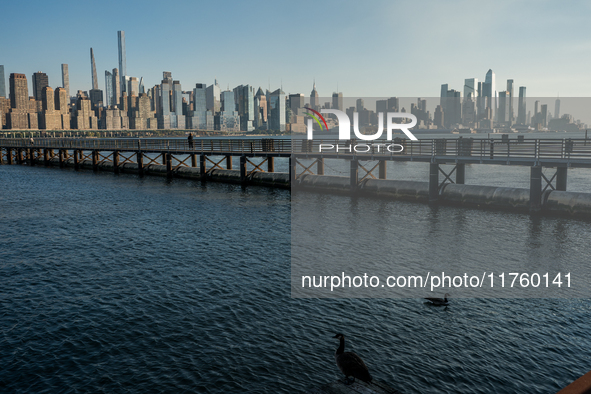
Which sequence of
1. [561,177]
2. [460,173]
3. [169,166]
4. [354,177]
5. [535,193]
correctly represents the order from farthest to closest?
[169,166], [354,177], [460,173], [561,177], [535,193]

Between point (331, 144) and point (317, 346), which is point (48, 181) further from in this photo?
point (317, 346)

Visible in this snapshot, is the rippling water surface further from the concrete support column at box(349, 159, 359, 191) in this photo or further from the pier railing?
the concrete support column at box(349, 159, 359, 191)

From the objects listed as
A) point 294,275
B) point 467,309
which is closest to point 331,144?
point 294,275

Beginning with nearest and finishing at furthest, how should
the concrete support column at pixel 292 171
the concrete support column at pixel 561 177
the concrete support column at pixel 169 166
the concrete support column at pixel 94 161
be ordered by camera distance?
the concrete support column at pixel 561 177 → the concrete support column at pixel 292 171 → the concrete support column at pixel 169 166 → the concrete support column at pixel 94 161

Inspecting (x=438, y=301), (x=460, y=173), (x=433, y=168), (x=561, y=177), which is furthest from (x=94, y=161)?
(x=438, y=301)

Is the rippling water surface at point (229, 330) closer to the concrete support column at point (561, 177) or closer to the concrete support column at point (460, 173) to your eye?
the concrete support column at point (561, 177)

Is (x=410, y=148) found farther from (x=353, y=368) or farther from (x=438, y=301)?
(x=353, y=368)

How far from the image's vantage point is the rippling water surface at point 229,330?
512 inches

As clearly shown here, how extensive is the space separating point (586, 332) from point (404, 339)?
249 inches

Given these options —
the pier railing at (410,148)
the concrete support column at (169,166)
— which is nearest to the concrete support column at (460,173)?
the pier railing at (410,148)

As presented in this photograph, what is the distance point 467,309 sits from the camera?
1778 centimetres

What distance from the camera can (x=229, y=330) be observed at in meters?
16.2

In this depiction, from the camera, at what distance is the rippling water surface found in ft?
42.7

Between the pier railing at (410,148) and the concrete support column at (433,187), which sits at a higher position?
the pier railing at (410,148)
